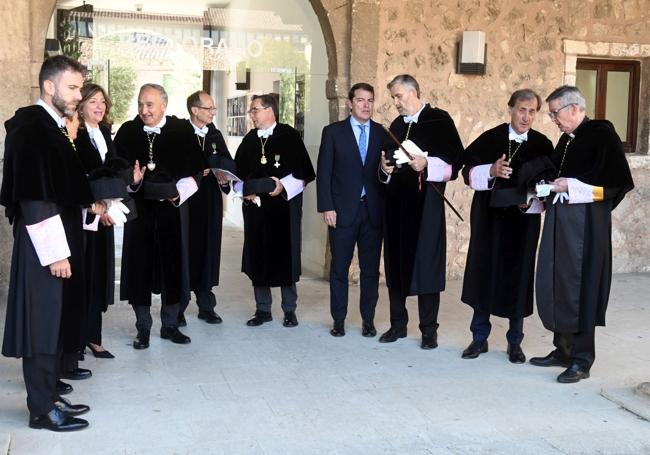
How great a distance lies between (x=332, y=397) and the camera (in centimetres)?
416

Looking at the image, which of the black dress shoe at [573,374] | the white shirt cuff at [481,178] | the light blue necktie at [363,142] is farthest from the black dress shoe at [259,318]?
the black dress shoe at [573,374]

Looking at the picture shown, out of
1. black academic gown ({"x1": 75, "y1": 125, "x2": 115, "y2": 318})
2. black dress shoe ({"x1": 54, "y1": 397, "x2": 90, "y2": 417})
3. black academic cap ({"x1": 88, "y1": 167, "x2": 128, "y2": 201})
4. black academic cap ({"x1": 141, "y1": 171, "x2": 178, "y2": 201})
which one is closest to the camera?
black dress shoe ({"x1": 54, "y1": 397, "x2": 90, "y2": 417})

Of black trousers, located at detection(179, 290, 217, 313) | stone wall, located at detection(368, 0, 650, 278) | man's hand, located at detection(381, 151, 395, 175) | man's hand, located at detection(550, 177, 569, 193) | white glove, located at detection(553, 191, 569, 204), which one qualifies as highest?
stone wall, located at detection(368, 0, 650, 278)

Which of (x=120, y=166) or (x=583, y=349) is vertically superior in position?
(x=120, y=166)

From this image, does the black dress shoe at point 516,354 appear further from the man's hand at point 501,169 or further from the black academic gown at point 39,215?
the black academic gown at point 39,215

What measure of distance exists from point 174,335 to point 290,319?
0.90 m

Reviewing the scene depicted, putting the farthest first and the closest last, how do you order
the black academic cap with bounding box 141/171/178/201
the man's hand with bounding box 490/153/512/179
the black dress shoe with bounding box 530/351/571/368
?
the black academic cap with bounding box 141/171/178/201 → the black dress shoe with bounding box 530/351/571/368 → the man's hand with bounding box 490/153/512/179

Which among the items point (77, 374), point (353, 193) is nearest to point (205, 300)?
point (353, 193)

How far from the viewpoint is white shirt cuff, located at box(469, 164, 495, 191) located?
4.78 metres

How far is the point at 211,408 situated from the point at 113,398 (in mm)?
546

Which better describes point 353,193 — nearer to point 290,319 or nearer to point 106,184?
point 290,319

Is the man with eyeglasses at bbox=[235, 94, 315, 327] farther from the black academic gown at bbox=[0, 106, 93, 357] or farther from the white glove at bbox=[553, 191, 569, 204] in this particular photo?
the black academic gown at bbox=[0, 106, 93, 357]

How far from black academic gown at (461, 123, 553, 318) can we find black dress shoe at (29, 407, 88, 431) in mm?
2514

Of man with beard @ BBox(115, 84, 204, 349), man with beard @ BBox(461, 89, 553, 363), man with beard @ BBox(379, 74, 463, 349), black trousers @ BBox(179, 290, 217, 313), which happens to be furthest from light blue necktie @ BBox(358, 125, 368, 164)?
black trousers @ BBox(179, 290, 217, 313)
